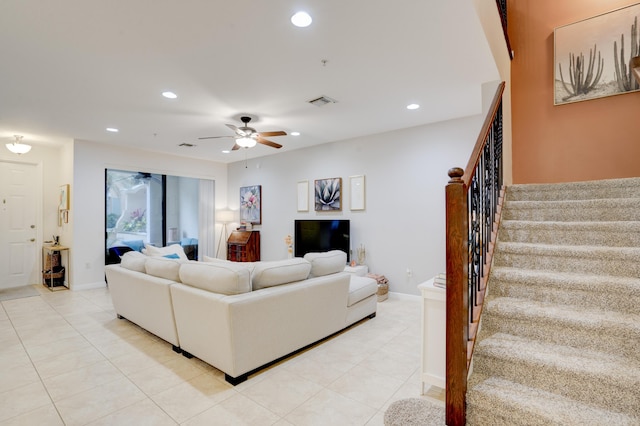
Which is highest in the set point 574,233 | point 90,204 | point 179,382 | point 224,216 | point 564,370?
point 90,204

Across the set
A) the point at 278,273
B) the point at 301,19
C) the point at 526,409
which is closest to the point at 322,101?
the point at 301,19

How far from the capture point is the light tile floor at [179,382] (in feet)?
6.75

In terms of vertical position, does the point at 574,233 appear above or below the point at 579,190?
below

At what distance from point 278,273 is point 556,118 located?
3.90 metres

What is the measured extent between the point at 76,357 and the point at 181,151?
4.67 m

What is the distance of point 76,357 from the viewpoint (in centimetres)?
291

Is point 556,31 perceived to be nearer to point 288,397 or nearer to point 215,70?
point 215,70

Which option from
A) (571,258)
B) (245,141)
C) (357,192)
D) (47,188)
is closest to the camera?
(571,258)

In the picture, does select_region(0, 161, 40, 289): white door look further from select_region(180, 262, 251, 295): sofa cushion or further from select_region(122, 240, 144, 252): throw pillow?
select_region(180, 262, 251, 295): sofa cushion

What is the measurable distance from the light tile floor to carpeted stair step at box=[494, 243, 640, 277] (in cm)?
118

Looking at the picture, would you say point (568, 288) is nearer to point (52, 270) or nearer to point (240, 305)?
point (240, 305)

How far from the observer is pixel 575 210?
269cm

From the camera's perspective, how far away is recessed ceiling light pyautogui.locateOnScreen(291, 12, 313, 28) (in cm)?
220

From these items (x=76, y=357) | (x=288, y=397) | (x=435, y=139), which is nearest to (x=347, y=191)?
(x=435, y=139)
